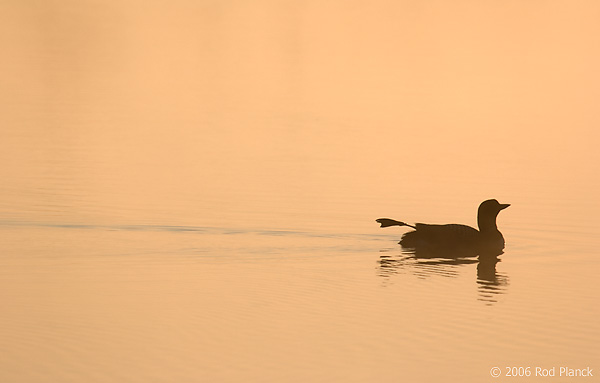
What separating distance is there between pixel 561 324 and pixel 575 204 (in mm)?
9675

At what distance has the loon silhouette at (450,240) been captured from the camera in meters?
20.6

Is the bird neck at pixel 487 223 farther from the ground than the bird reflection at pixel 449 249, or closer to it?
farther from the ground

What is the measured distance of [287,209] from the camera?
23.4 meters

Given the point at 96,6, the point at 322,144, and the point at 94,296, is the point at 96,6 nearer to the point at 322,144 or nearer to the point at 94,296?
the point at 322,144

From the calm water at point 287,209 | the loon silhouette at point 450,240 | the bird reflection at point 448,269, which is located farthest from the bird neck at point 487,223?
the bird reflection at point 448,269

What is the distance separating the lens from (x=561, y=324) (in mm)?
15562

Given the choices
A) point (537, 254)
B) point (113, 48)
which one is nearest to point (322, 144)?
point (537, 254)

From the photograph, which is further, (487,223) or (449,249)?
(487,223)

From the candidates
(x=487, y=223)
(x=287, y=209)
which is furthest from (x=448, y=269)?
(x=287, y=209)

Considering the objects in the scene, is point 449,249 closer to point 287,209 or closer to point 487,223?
point 487,223

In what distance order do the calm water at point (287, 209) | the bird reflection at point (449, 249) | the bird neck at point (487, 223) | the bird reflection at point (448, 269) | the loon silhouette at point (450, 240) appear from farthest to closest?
the bird neck at point (487, 223)
the loon silhouette at point (450, 240)
the bird reflection at point (449, 249)
the bird reflection at point (448, 269)
the calm water at point (287, 209)

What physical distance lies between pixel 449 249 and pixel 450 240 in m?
0.14

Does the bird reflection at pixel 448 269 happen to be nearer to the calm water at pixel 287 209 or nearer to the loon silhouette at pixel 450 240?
the calm water at pixel 287 209

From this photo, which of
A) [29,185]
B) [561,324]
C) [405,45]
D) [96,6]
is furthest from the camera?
[96,6]
